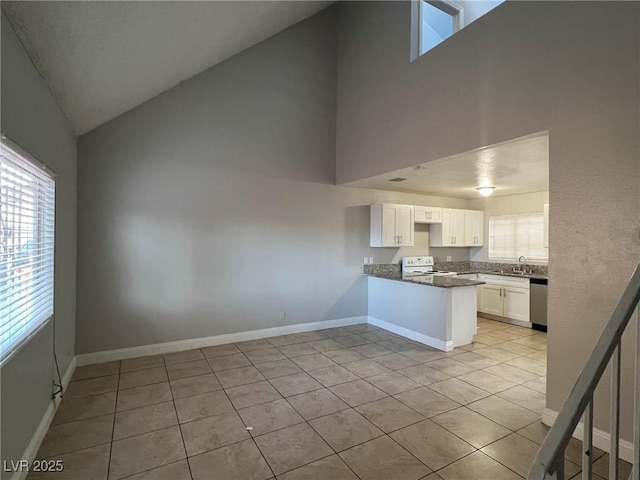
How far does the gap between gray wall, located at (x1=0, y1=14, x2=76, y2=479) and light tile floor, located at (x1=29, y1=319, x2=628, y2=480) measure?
1.22 feet

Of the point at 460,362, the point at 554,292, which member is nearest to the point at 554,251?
the point at 554,292

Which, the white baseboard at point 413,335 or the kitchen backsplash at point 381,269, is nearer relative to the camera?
the white baseboard at point 413,335

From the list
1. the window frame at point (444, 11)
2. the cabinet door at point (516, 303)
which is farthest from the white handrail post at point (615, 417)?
the cabinet door at point (516, 303)

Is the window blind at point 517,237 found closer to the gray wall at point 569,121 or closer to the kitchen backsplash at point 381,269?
the kitchen backsplash at point 381,269

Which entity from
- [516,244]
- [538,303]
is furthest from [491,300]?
[516,244]

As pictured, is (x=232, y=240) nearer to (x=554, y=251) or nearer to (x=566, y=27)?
(x=554, y=251)

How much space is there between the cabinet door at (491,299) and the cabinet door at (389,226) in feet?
7.16

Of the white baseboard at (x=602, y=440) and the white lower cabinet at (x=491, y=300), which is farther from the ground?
the white lower cabinet at (x=491, y=300)

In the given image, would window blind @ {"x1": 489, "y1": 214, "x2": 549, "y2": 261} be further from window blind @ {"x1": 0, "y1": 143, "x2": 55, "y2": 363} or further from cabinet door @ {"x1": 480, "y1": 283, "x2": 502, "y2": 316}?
window blind @ {"x1": 0, "y1": 143, "x2": 55, "y2": 363}

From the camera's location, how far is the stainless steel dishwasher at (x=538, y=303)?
535cm

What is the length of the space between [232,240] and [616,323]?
4.17 meters

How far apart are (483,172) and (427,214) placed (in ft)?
5.96

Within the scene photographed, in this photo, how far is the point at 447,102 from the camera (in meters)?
3.52

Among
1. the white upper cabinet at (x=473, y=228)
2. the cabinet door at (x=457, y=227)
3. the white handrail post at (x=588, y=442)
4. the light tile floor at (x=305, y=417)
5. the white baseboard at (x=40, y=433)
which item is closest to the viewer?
the white handrail post at (x=588, y=442)
